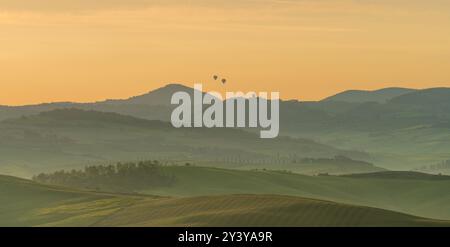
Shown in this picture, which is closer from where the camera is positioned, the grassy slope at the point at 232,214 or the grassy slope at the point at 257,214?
the grassy slope at the point at 257,214

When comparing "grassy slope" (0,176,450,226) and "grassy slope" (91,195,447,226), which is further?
"grassy slope" (0,176,450,226)

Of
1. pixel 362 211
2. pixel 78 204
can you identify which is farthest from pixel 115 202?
pixel 362 211

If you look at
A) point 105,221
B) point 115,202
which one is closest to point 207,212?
point 105,221

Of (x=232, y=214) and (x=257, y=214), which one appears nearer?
(x=257, y=214)
